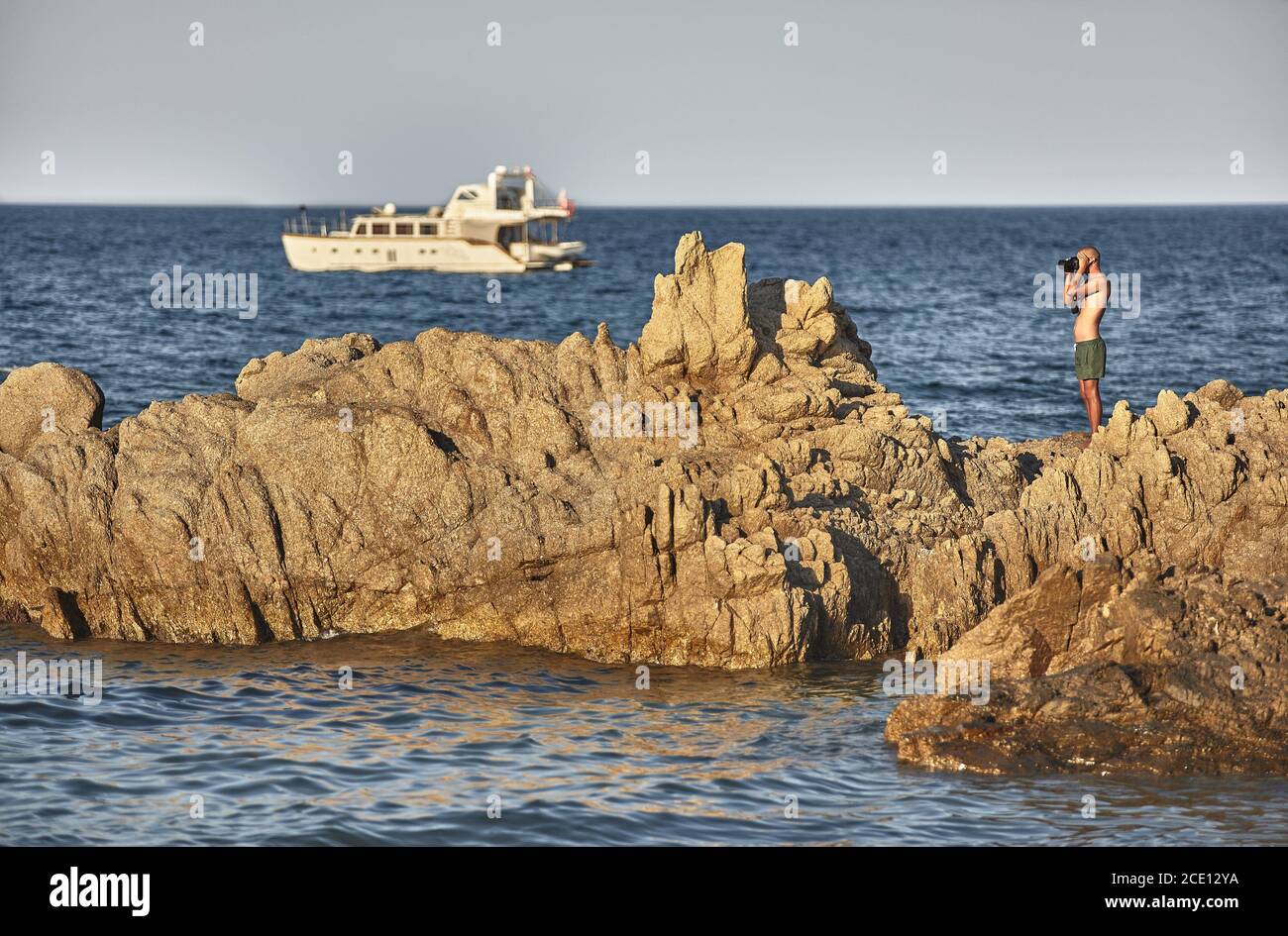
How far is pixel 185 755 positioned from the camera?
35.2 ft

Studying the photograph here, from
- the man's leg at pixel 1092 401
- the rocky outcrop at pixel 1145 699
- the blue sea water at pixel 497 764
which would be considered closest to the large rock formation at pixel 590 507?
the blue sea water at pixel 497 764

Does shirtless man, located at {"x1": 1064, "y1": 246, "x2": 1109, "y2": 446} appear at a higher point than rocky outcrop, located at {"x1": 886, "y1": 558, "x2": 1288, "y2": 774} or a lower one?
higher

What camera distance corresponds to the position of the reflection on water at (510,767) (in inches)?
374

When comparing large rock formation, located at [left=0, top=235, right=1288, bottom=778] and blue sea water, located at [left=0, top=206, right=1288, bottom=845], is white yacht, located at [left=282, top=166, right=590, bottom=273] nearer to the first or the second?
large rock formation, located at [left=0, top=235, right=1288, bottom=778]

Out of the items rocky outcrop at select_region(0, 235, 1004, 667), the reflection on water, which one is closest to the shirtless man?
rocky outcrop at select_region(0, 235, 1004, 667)

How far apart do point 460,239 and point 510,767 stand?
6801 cm

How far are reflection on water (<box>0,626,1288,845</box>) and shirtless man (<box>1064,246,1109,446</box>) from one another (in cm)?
522

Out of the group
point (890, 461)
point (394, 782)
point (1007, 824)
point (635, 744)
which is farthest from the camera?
point (890, 461)

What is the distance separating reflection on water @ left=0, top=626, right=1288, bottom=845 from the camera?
951cm

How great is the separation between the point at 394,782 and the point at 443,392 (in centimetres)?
516
